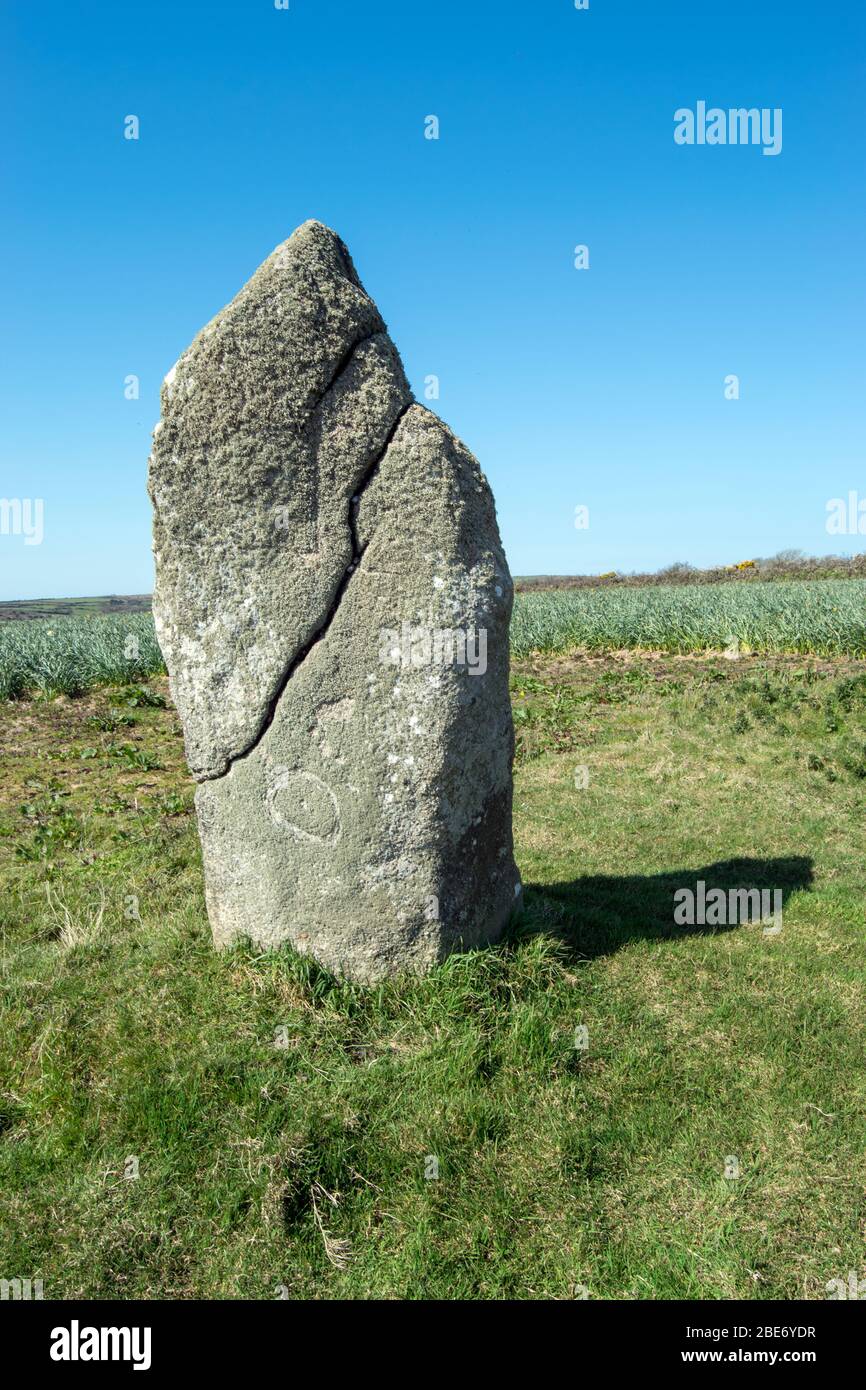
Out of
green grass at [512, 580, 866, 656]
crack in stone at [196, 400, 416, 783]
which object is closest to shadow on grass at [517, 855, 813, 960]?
crack in stone at [196, 400, 416, 783]

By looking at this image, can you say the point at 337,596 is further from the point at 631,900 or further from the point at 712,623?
the point at 712,623

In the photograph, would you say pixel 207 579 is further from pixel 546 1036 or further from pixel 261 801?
pixel 546 1036

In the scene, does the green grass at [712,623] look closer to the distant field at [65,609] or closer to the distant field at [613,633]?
the distant field at [613,633]

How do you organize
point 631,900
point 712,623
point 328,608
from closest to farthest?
point 328,608 → point 631,900 → point 712,623

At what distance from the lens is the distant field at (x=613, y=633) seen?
1700 centimetres

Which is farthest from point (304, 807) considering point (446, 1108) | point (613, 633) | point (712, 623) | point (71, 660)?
point (613, 633)

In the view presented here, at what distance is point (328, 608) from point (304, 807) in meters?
1.03

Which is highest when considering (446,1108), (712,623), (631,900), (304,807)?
(712,623)

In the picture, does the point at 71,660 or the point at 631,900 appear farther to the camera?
the point at 71,660

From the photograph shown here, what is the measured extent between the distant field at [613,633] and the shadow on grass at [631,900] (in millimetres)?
10520

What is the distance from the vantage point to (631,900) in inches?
262

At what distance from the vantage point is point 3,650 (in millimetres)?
17922

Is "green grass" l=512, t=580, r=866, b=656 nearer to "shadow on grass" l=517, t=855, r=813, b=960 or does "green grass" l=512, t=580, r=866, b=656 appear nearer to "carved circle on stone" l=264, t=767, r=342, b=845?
"shadow on grass" l=517, t=855, r=813, b=960
